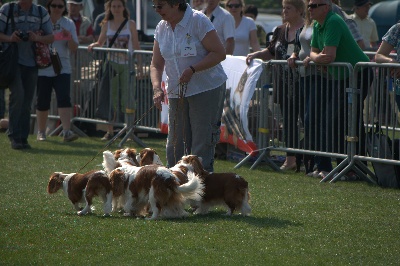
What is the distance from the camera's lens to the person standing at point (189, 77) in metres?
8.20

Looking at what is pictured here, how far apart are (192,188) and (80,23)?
1055cm

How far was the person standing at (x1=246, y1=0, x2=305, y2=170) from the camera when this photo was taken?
10977 millimetres

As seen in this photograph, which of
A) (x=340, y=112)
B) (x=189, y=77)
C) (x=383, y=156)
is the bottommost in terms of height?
(x=383, y=156)

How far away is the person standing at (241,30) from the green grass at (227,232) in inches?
187

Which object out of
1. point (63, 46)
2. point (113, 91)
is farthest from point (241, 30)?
point (63, 46)

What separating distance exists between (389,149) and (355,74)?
91 centimetres

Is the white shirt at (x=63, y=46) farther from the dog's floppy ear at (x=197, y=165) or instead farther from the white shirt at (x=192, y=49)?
the dog's floppy ear at (x=197, y=165)

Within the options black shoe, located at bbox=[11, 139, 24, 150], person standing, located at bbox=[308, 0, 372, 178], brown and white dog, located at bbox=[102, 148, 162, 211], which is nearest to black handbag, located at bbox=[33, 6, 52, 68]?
black shoe, located at bbox=[11, 139, 24, 150]

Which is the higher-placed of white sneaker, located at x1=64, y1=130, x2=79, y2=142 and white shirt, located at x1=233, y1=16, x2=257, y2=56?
white shirt, located at x1=233, y1=16, x2=257, y2=56

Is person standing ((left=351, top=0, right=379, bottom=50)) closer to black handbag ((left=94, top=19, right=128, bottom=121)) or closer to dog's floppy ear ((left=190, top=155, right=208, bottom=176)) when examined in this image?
black handbag ((left=94, top=19, right=128, bottom=121))

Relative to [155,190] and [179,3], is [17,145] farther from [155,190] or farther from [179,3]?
[155,190]

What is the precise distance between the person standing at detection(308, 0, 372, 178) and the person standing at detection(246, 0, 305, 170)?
57 centimetres

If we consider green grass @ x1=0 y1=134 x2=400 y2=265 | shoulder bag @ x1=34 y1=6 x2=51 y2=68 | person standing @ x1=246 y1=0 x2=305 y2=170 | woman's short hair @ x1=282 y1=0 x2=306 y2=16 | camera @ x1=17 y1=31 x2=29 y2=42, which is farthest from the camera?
shoulder bag @ x1=34 y1=6 x2=51 y2=68

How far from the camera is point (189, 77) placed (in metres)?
8.10
